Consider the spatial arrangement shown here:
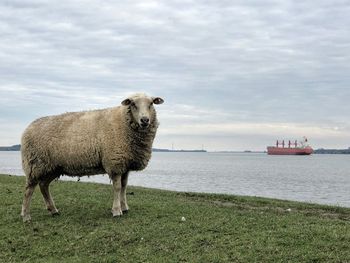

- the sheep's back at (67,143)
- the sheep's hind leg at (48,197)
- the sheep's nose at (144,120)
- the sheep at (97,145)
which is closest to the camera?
the sheep's nose at (144,120)

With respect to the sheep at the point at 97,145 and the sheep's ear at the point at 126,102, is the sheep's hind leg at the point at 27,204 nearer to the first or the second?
the sheep at the point at 97,145

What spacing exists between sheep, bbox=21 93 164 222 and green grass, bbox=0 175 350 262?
1.03 metres

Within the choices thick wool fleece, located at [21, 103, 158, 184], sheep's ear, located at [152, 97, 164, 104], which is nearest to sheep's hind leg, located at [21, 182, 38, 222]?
thick wool fleece, located at [21, 103, 158, 184]

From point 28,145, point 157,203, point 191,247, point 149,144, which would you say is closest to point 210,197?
point 157,203

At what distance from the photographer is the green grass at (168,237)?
9.20 meters

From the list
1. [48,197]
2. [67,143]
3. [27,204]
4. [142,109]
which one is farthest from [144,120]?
[27,204]

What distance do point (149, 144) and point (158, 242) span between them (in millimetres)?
3409

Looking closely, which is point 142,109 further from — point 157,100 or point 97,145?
point 97,145

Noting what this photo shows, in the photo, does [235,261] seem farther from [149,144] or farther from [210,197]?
[210,197]

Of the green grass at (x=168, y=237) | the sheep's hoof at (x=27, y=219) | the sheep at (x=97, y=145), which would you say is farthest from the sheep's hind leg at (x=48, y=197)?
the sheep's hoof at (x=27, y=219)

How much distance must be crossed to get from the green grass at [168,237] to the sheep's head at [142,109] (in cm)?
252

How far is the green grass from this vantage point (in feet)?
30.2

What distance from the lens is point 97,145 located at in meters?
12.7

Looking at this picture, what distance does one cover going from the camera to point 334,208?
16.7 metres
